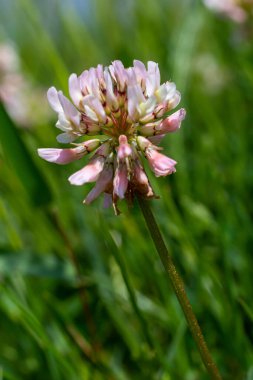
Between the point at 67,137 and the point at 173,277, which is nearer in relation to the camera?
the point at 173,277

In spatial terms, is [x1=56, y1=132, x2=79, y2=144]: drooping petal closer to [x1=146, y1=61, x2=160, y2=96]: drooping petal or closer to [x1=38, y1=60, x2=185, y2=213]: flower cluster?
[x1=38, y1=60, x2=185, y2=213]: flower cluster

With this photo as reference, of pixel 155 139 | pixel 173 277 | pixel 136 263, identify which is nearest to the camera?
pixel 173 277

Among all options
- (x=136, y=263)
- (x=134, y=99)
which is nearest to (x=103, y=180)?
(x=134, y=99)

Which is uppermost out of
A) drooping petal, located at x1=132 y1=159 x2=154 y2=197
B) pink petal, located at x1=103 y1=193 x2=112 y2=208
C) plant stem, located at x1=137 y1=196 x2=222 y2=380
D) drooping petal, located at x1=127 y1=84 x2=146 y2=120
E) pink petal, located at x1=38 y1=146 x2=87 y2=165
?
drooping petal, located at x1=127 y1=84 x2=146 y2=120

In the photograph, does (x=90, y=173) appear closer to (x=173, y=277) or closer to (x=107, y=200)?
(x=107, y=200)

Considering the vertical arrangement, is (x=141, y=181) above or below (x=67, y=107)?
below

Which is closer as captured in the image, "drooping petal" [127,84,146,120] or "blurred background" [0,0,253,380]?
"drooping petal" [127,84,146,120]

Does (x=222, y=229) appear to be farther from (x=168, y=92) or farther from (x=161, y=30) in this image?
(x=161, y=30)

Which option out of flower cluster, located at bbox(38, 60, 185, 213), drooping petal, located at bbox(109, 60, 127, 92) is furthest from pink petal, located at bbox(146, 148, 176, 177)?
drooping petal, located at bbox(109, 60, 127, 92)
